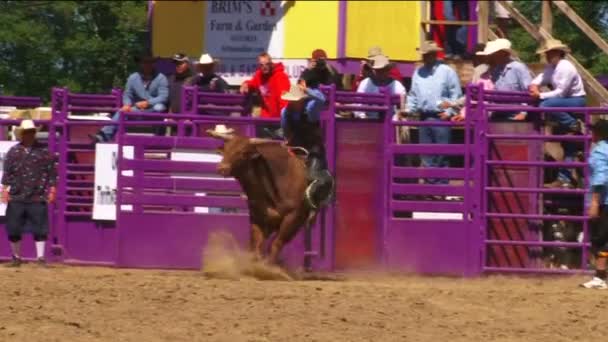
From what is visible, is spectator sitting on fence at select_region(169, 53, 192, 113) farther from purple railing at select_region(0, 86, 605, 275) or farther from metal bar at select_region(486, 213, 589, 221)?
metal bar at select_region(486, 213, 589, 221)

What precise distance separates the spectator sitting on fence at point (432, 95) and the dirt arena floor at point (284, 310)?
67.0 inches

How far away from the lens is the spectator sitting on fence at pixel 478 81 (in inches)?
589

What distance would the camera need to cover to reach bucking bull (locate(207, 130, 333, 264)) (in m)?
14.2

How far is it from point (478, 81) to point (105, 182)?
4026 millimetres

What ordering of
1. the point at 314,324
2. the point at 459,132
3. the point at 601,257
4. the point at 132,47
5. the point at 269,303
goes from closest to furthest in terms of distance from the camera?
the point at 314,324, the point at 269,303, the point at 601,257, the point at 459,132, the point at 132,47

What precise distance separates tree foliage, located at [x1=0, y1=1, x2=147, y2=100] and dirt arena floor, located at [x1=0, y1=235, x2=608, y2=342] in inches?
316

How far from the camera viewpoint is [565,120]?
14.6m

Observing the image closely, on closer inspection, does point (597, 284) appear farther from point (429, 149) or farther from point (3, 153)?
point (3, 153)

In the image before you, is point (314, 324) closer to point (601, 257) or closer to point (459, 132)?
point (601, 257)

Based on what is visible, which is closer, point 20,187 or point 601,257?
point 601,257

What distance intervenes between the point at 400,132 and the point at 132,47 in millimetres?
8956

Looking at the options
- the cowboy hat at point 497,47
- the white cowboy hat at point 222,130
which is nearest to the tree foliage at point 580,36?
the cowboy hat at point 497,47

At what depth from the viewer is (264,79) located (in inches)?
640

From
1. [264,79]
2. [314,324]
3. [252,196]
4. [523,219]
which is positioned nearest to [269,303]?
[314,324]
